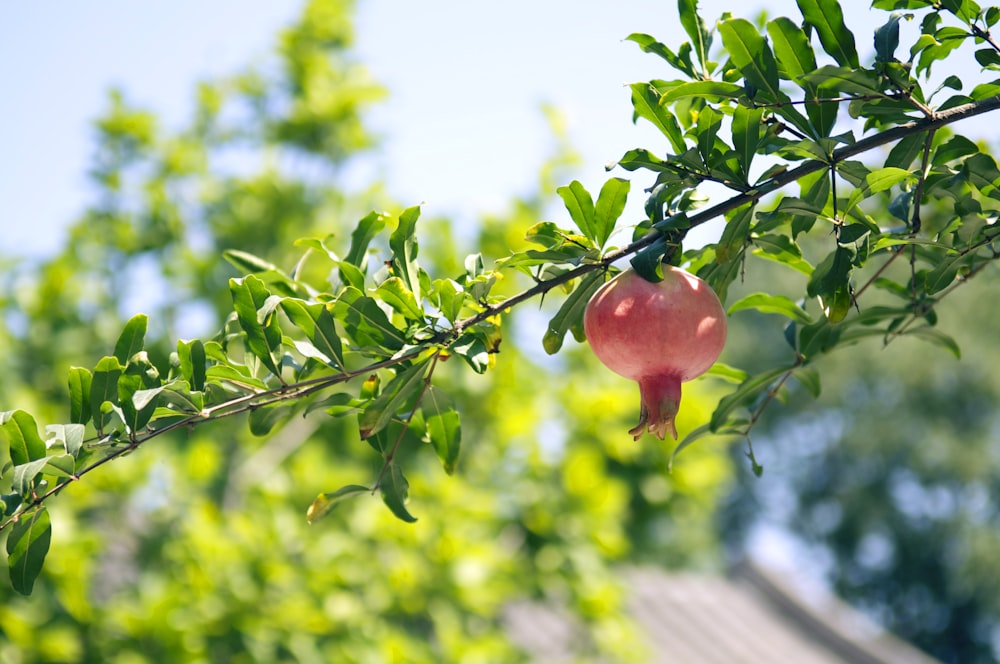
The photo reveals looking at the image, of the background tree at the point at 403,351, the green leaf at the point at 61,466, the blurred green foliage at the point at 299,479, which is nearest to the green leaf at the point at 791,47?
the background tree at the point at 403,351

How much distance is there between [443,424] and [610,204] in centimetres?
24

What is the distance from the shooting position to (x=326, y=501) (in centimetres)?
72

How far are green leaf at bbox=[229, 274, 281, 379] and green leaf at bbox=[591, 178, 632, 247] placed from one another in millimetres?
246

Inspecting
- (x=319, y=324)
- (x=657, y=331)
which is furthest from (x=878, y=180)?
(x=319, y=324)

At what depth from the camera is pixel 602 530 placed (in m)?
2.60

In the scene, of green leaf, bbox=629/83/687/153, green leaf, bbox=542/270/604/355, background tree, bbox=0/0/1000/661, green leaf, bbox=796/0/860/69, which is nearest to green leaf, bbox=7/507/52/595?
background tree, bbox=0/0/1000/661

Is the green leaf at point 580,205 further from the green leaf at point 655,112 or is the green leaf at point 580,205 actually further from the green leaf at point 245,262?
the green leaf at point 245,262

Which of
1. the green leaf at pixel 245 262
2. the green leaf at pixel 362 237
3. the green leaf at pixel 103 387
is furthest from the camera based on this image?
the green leaf at pixel 245 262

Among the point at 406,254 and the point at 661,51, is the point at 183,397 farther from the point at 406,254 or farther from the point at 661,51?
the point at 661,51

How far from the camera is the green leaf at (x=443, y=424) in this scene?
752mm

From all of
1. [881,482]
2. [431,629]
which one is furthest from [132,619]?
[881,482]

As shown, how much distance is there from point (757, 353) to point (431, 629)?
43.9 ft

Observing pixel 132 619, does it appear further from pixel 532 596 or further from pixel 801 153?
pixel 801 153

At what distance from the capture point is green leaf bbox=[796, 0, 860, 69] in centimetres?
60
